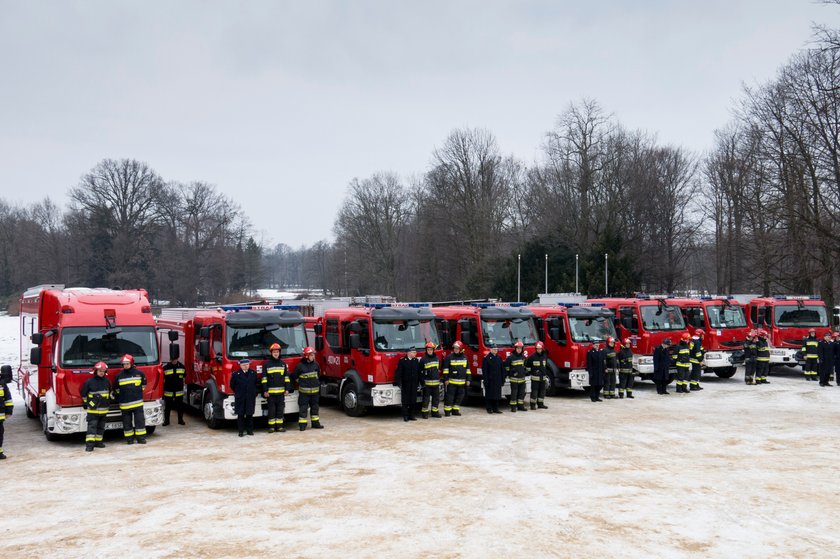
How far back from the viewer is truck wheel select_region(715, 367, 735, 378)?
23.3 m

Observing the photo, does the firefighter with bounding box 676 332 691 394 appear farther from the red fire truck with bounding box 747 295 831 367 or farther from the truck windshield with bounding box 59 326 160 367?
the truck windshield with bounding box 59 326 160 367

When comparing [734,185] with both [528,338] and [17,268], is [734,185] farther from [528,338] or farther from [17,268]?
[17,268]

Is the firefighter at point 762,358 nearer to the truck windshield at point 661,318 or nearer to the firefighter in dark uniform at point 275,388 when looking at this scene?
the truck windshield at point 661,318

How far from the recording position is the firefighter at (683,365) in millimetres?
19655

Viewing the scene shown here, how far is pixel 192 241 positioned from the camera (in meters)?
65.1

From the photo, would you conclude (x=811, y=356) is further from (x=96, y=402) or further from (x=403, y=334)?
(x=96, y=402)

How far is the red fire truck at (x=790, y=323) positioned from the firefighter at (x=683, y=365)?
618 centimetres

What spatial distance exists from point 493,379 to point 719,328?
10.6 m

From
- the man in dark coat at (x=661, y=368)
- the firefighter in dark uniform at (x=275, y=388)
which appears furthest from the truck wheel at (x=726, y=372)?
the firefighter in dark uniform at (x=275, y=388)

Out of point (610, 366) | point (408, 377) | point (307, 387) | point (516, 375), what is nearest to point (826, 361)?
point (610, 366)

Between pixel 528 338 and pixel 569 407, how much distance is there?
2.14 m

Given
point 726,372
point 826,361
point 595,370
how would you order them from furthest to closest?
1. point 726,372
2. point 826,361
3. point 595,370

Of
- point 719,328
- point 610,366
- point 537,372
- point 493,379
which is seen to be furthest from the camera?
point 719,328

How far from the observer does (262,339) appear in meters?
14.8
